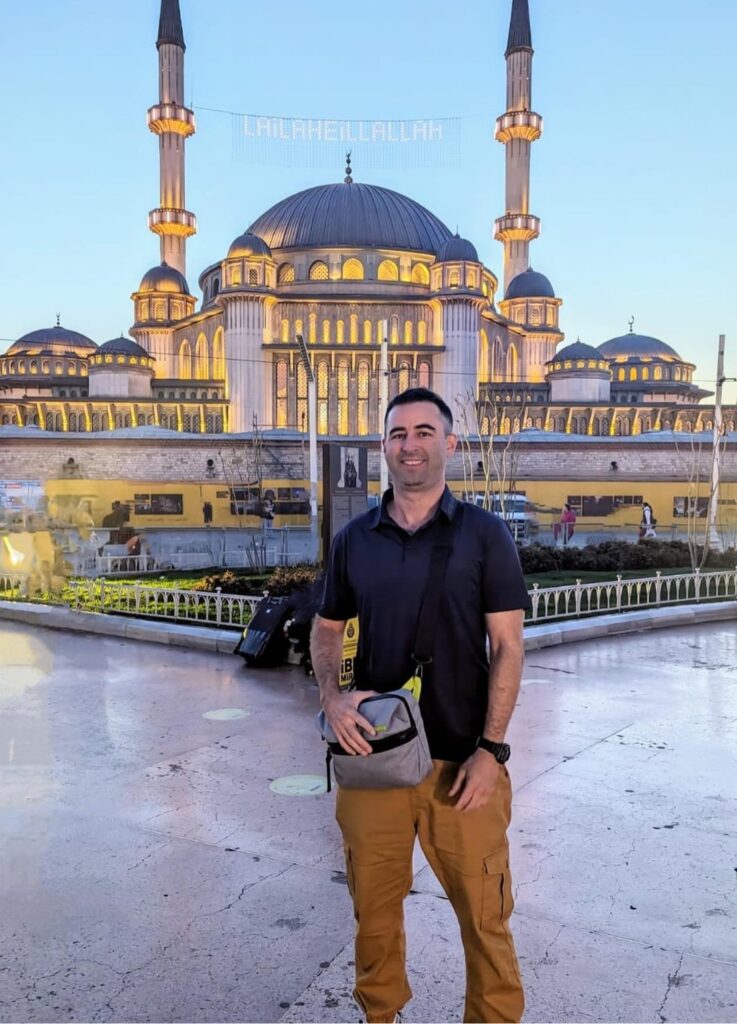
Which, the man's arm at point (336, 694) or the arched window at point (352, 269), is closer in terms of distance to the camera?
the man's arm at point (336, 694)

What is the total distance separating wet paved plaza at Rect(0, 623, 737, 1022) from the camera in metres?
2.96

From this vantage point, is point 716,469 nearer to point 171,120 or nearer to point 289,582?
point 289,582

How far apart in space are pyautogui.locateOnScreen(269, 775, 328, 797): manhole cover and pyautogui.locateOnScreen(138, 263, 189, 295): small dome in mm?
50855

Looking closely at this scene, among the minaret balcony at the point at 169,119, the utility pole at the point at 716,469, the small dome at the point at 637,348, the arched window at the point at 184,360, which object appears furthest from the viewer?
the small dome at the point at 637,348

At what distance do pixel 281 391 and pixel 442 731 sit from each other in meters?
43.5

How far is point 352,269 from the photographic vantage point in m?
50.0

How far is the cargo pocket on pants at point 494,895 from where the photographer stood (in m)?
2.50

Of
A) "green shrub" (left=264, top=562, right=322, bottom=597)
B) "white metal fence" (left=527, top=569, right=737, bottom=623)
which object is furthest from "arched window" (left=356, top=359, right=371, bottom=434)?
"green shrub" (left=264, top=562, right=322, bottom=597)

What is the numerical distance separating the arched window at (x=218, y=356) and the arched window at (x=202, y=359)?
1.64 feet

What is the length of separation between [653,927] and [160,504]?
83.8ft

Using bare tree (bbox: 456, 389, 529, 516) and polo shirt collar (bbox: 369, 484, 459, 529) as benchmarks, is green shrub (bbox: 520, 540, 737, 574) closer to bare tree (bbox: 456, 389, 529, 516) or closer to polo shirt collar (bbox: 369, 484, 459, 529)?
bare tree (bbox: 456, 389, 529, 516)

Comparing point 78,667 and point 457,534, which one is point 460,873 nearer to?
point 457,534

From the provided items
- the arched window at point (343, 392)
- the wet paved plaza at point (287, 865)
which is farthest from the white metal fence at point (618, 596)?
the arched window at point (343, 392)

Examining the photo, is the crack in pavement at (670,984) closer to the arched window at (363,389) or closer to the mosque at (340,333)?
the mosque at (340,333)
